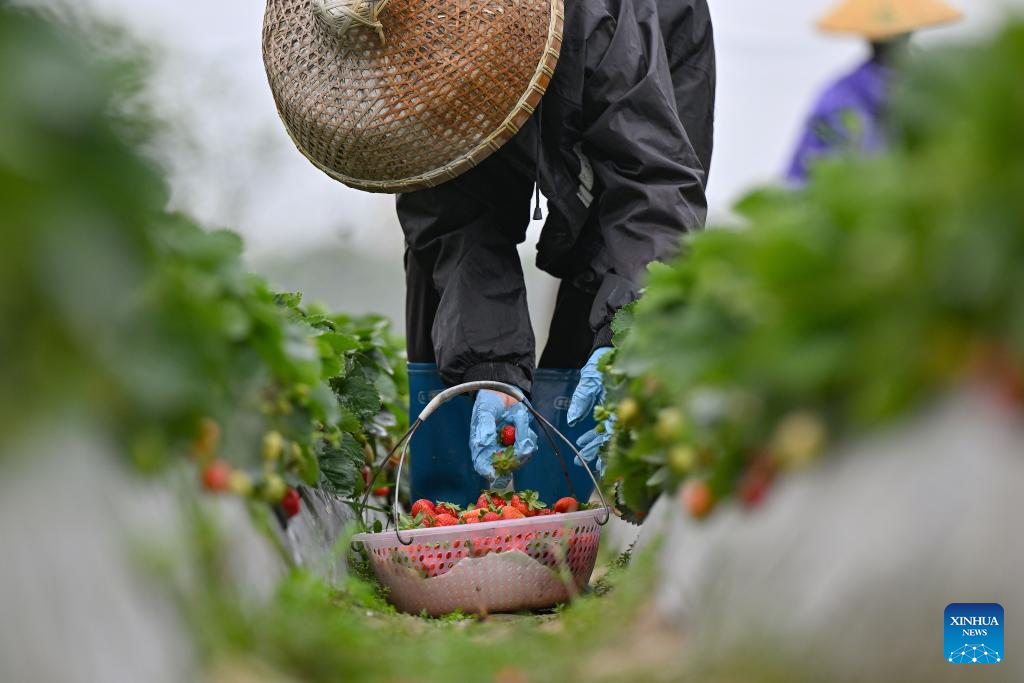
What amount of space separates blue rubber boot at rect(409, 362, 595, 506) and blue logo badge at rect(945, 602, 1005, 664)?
203 cm

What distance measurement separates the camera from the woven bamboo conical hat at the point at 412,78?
2.52 metres

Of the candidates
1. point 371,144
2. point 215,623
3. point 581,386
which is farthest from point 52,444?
point 581,386

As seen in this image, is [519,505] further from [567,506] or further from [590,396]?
[590,396]

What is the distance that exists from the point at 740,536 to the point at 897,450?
10.0 inches

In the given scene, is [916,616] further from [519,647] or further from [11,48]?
[11,48]

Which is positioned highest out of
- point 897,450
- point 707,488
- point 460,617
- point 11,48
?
point 11,48

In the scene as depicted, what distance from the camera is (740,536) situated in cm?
139

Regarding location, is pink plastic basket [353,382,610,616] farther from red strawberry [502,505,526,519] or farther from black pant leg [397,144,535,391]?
black pant leg [397,144,535,391]

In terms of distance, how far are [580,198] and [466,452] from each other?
77 cm

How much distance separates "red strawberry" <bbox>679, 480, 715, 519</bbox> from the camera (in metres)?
1.52

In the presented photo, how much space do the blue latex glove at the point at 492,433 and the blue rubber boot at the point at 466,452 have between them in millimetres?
292

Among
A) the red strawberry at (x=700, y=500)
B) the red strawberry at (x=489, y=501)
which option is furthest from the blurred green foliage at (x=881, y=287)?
the red strawberry at (x=489, y=501)

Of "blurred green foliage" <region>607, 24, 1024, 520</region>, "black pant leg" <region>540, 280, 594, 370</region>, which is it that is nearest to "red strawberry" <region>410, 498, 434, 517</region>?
"black pant leg" <region>540, 280, 594, 370</region>

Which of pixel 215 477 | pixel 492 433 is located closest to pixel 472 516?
pixel 492 433
